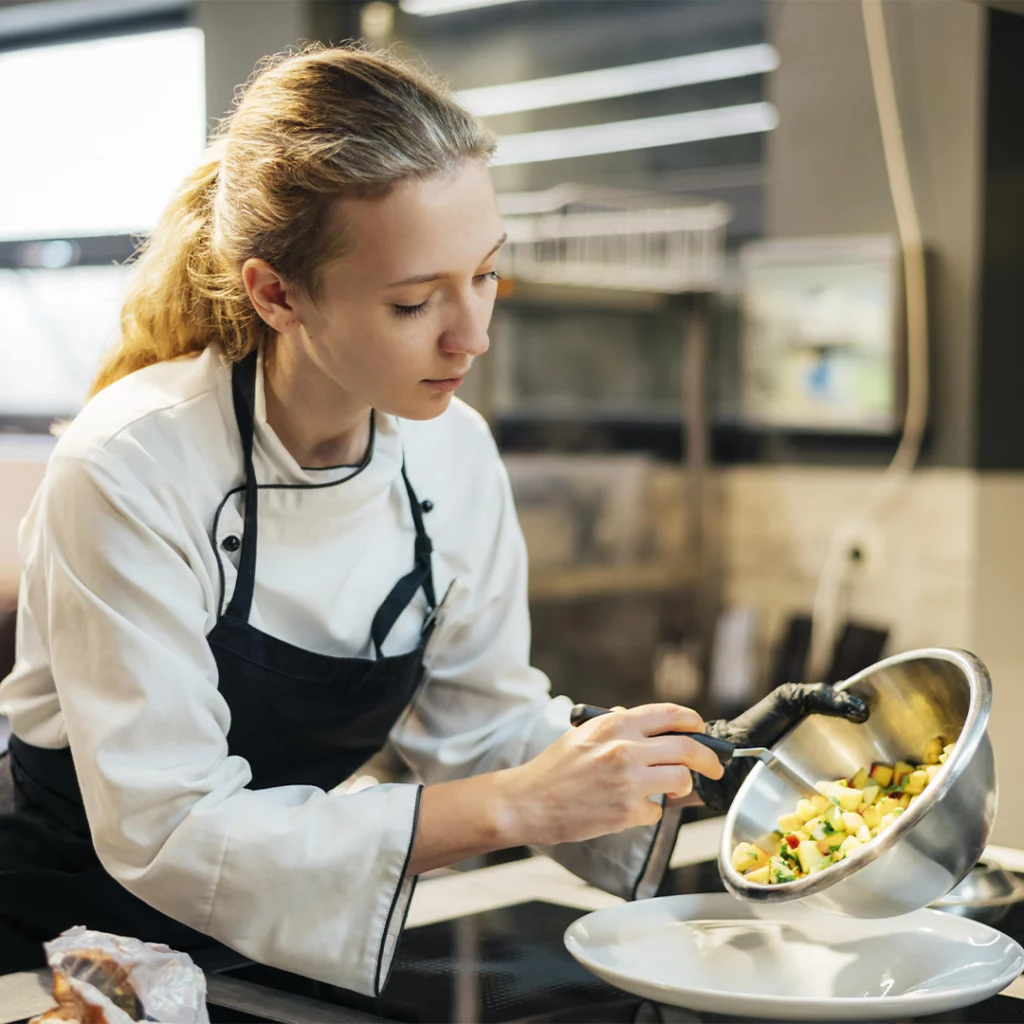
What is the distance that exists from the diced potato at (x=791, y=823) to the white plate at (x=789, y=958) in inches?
3.3

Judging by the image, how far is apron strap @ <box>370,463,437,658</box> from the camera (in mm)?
1223

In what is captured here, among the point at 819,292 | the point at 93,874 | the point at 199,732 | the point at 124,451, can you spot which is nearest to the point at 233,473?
the point at 124,451

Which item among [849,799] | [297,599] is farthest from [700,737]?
[297,599]

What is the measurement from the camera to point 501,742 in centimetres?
132

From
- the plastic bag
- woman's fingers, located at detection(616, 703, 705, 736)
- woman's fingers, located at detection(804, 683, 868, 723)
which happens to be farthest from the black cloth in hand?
the plastic bag

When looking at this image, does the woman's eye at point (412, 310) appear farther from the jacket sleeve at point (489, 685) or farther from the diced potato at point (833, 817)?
the diced potato at point (833, 817)

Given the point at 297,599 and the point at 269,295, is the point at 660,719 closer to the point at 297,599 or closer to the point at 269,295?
the point at 297,599

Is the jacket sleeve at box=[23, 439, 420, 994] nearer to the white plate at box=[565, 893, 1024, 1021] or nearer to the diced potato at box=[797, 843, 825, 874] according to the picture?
the white plate at box=[565, 893, 1024, 1021]

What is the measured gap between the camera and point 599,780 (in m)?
1.01

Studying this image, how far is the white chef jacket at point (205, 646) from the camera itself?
1.01m

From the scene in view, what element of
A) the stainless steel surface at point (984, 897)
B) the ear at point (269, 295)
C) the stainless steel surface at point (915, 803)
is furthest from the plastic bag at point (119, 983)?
the stainless steel surface at point (984, 897)

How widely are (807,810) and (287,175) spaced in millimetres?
621

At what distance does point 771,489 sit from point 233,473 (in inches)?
119

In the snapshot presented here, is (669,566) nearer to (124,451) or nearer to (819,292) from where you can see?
(819,292)
